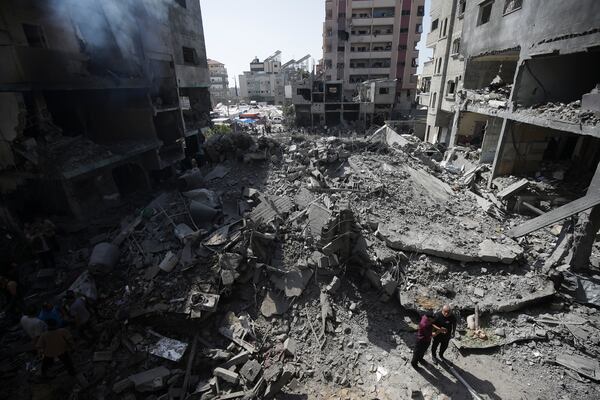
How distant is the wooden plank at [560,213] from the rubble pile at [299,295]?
465 mm

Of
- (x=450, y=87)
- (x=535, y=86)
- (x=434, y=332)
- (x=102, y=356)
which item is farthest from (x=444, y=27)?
(x=102, y=356)

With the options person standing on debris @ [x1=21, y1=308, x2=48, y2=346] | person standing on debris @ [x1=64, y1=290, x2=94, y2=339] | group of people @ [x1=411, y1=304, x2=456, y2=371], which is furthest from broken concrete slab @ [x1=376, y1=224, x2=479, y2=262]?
person standing on debris @ [x1=21, y1=308, x2=48, y2=346]

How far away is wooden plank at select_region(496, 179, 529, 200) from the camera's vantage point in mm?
10883

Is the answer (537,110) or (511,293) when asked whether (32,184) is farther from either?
(537,110)

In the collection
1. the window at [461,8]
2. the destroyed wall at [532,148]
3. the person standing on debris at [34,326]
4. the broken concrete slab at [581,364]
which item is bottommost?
the broken concrete slab at [581,364]

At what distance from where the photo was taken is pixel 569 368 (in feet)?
18.8

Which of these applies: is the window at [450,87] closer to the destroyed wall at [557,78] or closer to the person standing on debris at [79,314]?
the destroyed wall at [557,78]

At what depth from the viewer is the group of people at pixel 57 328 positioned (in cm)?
558

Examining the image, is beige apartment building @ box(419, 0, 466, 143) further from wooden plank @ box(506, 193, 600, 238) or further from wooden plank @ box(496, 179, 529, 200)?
wooden plank @ box(506, 193, 600, 238)

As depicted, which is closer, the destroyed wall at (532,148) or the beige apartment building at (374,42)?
the destroyed wall at (532,148)

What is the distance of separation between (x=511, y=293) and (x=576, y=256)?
7.55ft

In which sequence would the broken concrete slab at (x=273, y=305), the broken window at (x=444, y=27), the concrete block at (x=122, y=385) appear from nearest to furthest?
the concrete block at (x=122, y=385), the broken concrete slab at (x=273, y=305), the broken window at (x=444, y=27)

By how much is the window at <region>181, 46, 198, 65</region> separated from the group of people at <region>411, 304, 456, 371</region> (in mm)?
18648

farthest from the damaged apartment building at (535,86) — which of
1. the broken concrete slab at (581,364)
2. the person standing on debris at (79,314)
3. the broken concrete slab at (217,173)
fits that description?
the person standing on debris at (79,314)
